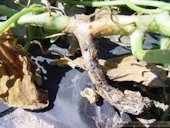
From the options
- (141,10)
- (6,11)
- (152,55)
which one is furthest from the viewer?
(6,11)

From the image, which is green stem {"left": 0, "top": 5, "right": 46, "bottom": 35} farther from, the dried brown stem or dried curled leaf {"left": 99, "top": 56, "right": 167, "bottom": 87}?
dried curled leaf {"left": 99, "top": 56, "right": 167, "bottom": 87}

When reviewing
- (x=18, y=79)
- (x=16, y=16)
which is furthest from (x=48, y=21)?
(x=18, y=79)

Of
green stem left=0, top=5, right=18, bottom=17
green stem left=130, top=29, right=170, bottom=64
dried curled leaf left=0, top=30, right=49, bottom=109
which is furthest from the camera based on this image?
green stem left=0, top=5, right=18, bottom=17

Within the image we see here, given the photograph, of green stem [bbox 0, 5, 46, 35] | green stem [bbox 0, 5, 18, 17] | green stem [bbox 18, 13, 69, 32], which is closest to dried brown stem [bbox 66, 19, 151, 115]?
green stem [bbox 18, 13, 69, 32]

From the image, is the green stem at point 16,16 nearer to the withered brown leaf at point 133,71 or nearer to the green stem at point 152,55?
the withered brown leaf at point 133,71

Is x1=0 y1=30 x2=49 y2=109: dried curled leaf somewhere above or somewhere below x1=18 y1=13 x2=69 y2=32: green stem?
below

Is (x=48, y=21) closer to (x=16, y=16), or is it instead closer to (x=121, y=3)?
(x=16, y=16)
